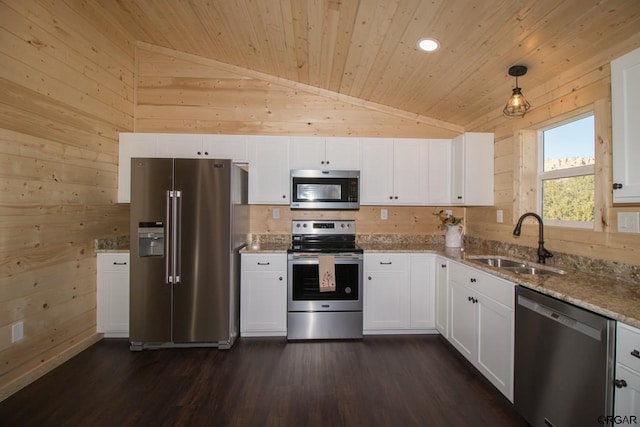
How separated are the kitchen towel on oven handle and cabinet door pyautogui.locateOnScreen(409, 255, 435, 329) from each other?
0.86m

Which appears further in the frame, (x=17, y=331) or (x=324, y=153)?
(x=324, y=153)

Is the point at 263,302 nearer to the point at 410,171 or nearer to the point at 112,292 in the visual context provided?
the point at 112,292

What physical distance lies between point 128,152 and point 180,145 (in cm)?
56

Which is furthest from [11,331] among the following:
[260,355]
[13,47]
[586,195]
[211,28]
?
[586,195]

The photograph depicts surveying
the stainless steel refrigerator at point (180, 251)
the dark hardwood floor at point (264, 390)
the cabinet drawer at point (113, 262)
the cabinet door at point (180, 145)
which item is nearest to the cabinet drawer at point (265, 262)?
the stainless steel refrigerator at point (180, 251)

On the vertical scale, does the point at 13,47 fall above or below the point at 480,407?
above

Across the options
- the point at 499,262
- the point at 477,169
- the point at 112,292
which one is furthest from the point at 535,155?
the point at 112,292

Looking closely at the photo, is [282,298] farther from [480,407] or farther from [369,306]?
[480,407]

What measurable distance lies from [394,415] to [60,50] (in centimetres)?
384

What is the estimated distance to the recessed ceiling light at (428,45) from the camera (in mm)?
2078

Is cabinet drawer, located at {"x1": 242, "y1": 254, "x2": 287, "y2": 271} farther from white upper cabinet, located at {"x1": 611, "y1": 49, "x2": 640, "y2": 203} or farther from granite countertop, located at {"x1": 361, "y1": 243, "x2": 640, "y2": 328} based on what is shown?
white upper cabinet, located at {"x1": 611, "y1": 49, "x2": 640, "y2": 203}

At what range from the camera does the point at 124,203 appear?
3.16 meters

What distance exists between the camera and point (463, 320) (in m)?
2.46

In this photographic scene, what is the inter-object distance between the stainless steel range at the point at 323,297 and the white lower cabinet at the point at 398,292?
135 mm
